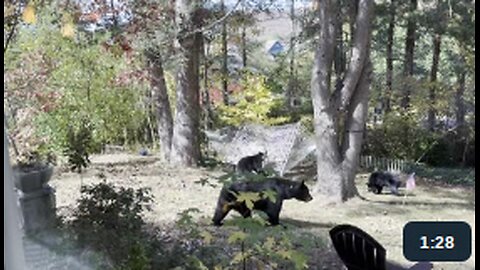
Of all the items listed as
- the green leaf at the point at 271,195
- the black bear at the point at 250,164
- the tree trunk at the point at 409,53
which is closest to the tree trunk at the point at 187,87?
the black bear at the point at 250,164

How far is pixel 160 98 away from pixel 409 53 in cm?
71

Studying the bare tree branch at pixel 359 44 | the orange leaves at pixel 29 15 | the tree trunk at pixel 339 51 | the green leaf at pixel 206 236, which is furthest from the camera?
the tree trunk at pixel 339 51

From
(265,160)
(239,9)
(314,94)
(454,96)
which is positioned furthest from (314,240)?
(239,9)

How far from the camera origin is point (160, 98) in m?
1.53

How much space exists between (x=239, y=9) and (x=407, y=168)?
0.66 m

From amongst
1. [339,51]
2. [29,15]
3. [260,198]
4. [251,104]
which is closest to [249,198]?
[260,198]

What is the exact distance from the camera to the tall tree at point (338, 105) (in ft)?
5.08

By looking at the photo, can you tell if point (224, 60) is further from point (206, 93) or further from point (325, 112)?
point (325, 112)

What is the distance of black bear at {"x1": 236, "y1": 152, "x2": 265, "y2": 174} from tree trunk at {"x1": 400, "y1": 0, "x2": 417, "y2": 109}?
0.43 m

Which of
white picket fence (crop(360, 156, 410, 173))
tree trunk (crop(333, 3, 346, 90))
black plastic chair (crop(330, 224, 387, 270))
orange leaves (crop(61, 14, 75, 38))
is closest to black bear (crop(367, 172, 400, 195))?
white picket fence (crop(360, 156, 410, 173))

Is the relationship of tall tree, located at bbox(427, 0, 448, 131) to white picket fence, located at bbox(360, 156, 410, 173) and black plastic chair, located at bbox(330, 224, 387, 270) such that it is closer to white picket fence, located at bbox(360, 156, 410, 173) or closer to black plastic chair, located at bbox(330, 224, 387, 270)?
white picket fence, located at bbox(360, 156, 410, 173)

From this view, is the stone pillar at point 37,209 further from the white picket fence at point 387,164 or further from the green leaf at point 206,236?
the white picket fence at point 387,164

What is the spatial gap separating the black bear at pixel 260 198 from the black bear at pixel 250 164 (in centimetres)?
4

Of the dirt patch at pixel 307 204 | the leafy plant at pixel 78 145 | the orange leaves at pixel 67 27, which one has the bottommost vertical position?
the dirt patch at pixel 307 204
